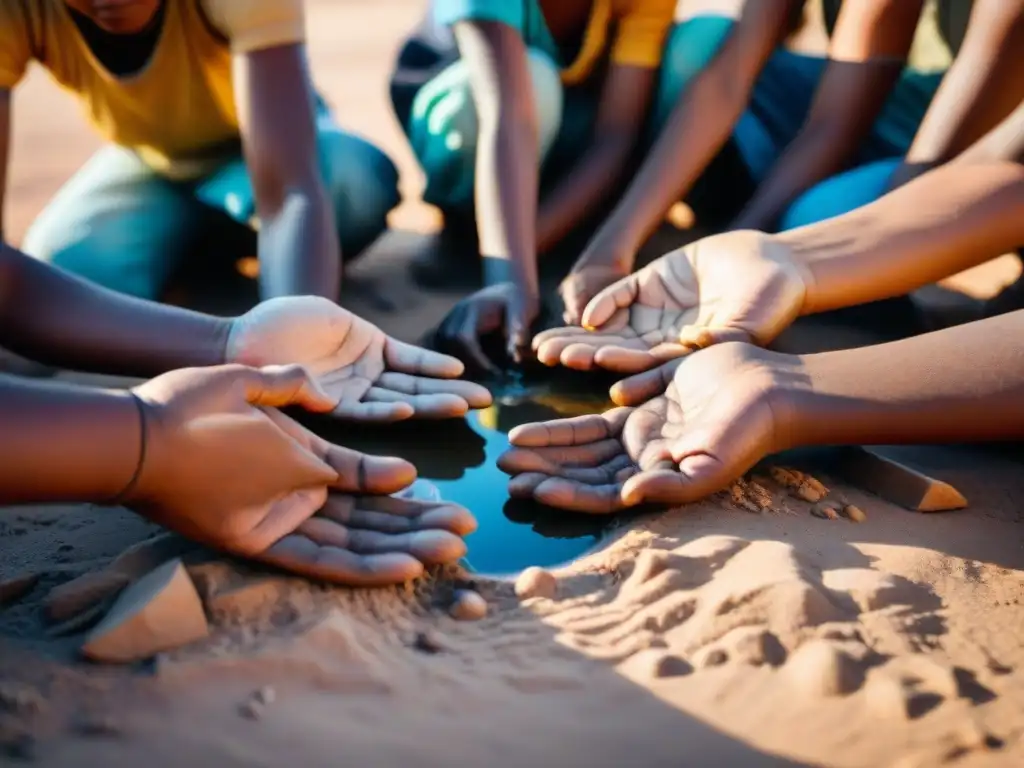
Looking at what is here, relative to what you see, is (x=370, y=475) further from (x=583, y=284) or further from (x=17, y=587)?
(x=583, y=284)

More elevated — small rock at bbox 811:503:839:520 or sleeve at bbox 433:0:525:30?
sleeve at bbox 433:0:525:30

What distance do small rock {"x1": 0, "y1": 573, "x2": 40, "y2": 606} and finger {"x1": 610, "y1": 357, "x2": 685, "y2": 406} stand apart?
0.92 metres

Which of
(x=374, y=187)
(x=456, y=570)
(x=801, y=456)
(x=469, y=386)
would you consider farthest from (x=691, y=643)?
(x=374, y=187)

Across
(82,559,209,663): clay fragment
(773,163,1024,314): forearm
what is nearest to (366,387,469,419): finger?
(82,559,209,663): clay fragment

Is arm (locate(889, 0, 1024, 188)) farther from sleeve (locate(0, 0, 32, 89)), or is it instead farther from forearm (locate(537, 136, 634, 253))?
sleeve (locate(0, 0, 32, 89))

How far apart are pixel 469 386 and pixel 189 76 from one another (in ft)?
3.64

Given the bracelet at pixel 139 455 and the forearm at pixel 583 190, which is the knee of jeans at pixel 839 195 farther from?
the bracelet at pixel 139 455

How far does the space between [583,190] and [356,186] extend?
579mm

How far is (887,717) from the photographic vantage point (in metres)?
0.99

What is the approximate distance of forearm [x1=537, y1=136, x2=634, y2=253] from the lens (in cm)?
237

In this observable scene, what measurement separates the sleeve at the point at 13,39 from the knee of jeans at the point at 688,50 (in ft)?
4.99

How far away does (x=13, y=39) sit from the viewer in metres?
1.97

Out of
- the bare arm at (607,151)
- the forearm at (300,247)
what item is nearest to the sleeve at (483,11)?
the bare arm at (607,151)

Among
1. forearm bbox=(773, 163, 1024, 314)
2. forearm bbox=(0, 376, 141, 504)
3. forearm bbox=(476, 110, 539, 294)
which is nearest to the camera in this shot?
forearm bbox=(0, 376, 141, 504)
